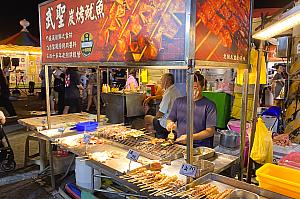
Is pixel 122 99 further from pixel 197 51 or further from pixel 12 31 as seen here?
pixel 197 51

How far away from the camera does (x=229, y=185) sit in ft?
6.31

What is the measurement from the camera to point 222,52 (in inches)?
80.0

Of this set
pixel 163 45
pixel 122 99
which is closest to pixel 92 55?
pixel 163 45

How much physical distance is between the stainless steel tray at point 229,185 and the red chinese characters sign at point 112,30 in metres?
0.97

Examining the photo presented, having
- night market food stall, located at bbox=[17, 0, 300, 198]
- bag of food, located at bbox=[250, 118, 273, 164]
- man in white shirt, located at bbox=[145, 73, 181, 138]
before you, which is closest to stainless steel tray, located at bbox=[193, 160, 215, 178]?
night market food stall, located at bbox=[17, 0, 300, 198]

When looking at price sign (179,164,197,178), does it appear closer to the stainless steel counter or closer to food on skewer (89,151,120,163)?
food on skewer (89,151,120,163)

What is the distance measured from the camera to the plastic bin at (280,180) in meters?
1.66

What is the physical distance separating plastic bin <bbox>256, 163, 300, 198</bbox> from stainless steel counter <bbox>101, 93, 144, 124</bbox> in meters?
6.88

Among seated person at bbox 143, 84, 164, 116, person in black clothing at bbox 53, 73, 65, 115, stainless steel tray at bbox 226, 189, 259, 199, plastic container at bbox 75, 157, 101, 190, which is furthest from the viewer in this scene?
person in black clothing at bbox 53, 73, 65, 115

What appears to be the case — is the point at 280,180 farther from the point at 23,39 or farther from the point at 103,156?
the point at 23,39

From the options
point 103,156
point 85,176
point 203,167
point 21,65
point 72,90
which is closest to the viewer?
point 203,167

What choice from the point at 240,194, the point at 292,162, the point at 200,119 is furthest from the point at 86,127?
the point at 292,162

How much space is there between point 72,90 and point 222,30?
6.16 metres

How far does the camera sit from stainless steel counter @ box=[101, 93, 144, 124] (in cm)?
861
